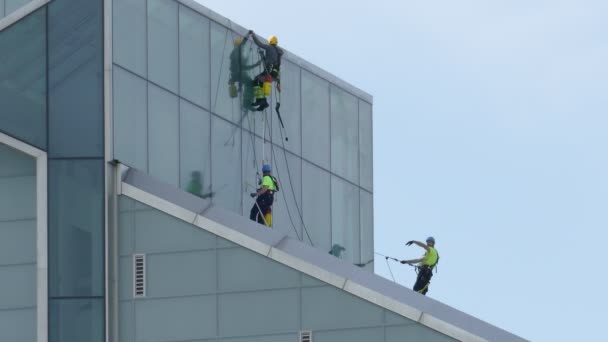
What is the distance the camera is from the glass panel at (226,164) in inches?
2544

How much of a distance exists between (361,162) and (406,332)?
22.0 meters

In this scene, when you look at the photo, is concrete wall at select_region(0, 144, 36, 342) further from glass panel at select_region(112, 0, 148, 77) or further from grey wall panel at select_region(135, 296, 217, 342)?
glass panel at select_region(112, 0, 148, 77)

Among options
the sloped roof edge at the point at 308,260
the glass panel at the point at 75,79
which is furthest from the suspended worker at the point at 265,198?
the glass panel at the point at 75,79

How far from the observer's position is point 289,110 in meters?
70.6

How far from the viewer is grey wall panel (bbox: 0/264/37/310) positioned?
5688cm

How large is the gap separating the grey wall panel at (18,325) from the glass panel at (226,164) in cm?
900

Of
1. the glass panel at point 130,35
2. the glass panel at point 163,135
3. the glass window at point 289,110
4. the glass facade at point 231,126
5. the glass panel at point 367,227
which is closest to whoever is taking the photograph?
the glass panel at point 130,35

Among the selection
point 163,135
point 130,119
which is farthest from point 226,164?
point 130,119

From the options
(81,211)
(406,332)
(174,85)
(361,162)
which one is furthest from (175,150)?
(361,162)

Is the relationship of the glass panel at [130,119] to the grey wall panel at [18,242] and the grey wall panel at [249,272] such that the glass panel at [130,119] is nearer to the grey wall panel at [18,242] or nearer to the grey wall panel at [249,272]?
the grey wall panel at [18,242]

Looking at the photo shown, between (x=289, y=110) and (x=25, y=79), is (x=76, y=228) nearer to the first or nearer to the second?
(x=25, y=79)

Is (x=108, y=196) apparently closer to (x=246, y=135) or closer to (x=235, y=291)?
(x=235, y=291)

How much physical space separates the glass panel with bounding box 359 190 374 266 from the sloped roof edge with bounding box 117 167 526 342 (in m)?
19.4

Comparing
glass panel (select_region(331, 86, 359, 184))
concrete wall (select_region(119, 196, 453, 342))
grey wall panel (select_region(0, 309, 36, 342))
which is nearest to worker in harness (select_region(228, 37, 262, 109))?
glass panel (select_region(331, 86, 359, 184))
